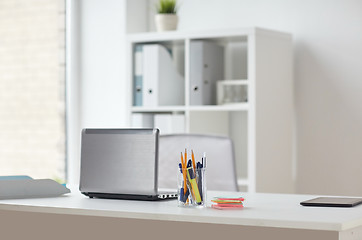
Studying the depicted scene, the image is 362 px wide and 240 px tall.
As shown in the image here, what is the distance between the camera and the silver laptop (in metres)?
2.07

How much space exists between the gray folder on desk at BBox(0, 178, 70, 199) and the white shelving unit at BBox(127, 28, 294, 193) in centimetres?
163

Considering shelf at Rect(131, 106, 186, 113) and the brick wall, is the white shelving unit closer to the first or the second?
shelf at Rect(131, 106, 186, 113)

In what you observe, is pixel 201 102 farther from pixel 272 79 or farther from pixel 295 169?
pixel 295 169

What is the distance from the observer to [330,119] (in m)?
3.85

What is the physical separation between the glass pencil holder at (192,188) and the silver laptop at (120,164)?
0.37 feet

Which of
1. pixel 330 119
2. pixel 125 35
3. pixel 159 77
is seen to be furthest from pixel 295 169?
pixel 125 35

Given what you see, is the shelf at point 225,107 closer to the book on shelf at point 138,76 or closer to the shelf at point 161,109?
the shelf at point 161,109

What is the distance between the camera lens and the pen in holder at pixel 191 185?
6.29ft

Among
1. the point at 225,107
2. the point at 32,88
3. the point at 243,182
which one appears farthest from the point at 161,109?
the point at 32,88

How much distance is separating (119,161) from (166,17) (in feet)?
6.76

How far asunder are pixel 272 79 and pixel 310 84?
279 millimetres

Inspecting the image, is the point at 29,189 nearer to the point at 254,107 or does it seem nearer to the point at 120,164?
the point at 120,164

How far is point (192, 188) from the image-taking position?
6.37 ft

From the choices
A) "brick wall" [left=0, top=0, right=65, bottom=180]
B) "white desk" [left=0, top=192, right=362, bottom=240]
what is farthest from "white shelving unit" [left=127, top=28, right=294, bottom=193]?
"white desk" [left=0, top=192, right=362, bottom=240]
